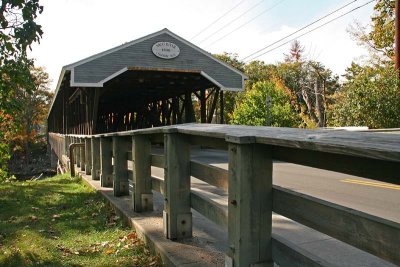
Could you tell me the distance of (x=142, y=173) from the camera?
4.88 m

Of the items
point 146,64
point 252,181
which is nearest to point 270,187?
point 252,181

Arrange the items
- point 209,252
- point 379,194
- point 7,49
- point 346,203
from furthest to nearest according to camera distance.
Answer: point 7,49 → point 379,194 → point 346,203 → point 209,252

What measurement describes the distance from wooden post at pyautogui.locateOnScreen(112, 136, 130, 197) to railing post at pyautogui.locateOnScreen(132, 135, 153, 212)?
1207mm

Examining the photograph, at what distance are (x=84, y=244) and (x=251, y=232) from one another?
8.44 feet

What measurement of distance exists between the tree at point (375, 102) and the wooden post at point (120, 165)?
14997mm

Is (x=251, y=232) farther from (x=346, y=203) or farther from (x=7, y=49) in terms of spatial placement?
(x=7, y=49)

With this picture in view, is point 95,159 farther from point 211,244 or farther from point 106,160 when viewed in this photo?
point 211,244

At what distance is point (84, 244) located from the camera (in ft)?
14.2

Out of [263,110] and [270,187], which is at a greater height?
[263,110]

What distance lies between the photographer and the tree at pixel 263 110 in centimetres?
2666

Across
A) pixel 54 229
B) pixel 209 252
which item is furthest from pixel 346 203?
pixel 54 229

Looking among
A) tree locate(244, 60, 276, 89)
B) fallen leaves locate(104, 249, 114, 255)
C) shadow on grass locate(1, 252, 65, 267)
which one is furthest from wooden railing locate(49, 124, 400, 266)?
tree locate(244, 60, 276, 89)

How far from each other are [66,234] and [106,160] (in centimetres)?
245

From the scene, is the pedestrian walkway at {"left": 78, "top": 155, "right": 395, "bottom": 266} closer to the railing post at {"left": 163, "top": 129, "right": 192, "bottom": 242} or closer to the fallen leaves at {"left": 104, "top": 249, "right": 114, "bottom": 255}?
the railing post at {"left": 163, "top": 129, "right": 192, "bottom": 242}
